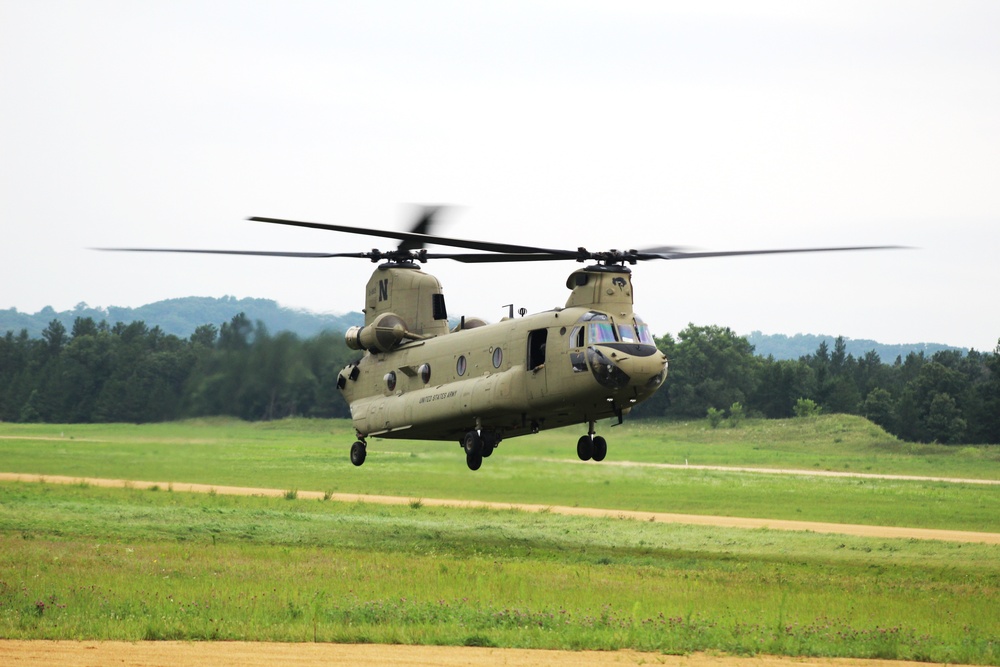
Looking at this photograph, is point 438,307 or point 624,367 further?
point 438,307

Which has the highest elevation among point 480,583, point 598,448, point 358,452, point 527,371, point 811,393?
point 811,393

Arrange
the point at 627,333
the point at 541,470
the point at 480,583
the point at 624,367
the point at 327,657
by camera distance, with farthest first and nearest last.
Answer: the point at 541,470
the point at 480,583
the point at 627,333
the point at 624,367
the point at 327,657

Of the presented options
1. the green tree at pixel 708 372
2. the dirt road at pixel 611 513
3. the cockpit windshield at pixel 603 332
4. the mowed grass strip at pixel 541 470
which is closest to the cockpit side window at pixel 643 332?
the cockpit windshield at pixel 603 332

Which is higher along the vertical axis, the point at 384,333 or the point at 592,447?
the point at 384,333

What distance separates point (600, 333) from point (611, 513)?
25.1 metres

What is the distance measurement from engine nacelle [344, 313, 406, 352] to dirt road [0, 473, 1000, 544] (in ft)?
58.7

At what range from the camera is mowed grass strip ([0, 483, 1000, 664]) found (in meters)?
26.2

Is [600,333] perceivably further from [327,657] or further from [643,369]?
[327,657]

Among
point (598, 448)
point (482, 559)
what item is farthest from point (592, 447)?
point (482, 559)

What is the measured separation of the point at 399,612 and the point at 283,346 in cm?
2783

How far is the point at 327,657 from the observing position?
23359mm

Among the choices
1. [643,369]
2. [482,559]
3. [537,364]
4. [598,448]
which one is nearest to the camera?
[643,369]

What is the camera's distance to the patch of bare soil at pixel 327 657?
2255 centimetres

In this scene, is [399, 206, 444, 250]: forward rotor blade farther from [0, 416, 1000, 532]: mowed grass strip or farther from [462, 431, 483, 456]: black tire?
[0, 416, 1000, 532]: mowed grass strip
